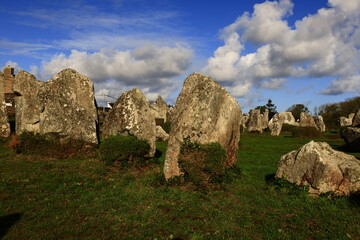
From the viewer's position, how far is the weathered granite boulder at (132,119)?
15.7m

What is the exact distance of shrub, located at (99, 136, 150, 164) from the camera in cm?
1436

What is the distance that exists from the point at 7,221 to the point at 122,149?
742 centimetres

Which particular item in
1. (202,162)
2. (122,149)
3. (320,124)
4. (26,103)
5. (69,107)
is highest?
(26,103)

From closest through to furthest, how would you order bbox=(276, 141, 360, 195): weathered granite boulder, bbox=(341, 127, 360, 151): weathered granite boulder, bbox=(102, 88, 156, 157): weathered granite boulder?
bbox=(276, 141, 360, 195): weathered granite boulder → bbox=(102, 88, 156, 157): weathered granite boulder → bbox=(341, 127, 360, 151): weathered granite boulder

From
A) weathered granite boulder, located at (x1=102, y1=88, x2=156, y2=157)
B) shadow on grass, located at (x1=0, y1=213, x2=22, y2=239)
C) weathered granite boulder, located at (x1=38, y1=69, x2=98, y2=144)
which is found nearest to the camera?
shadow on grass, located at (x1=0, y1=213, x2=22, y2=239)

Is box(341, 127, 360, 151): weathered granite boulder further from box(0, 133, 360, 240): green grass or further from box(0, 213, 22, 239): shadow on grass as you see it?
box(0, 213, 22, 239): shadow on grass

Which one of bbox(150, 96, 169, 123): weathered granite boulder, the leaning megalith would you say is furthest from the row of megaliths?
bbox(150, 96, 169, 123): weathered granite boulder

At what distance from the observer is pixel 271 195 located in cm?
988

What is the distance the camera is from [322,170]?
9.32 meters

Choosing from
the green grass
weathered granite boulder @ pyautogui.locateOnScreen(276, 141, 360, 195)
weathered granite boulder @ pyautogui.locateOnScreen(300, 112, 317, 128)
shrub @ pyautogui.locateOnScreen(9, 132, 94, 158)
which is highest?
weathered granite boulder @ pyautogui.locateOnScreen(300, 112, 317, 128)

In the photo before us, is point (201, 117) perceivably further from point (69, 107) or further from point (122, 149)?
point (69, 107)

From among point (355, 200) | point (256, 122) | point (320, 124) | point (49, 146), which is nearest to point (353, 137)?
point (355, 200)

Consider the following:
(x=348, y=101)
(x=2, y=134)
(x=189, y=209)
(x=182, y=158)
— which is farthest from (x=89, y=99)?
(x=348, y=101)

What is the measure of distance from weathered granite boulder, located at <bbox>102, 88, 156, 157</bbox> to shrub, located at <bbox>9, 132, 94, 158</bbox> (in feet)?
6.85
